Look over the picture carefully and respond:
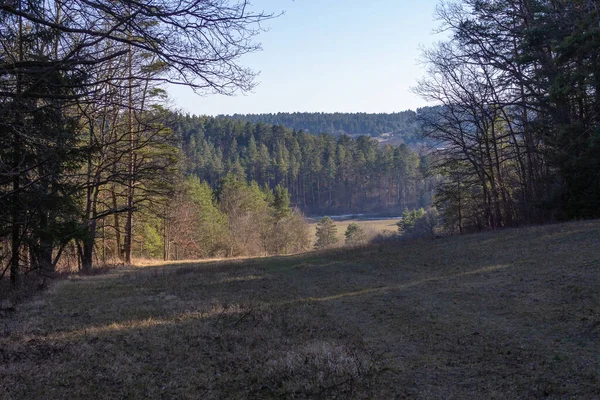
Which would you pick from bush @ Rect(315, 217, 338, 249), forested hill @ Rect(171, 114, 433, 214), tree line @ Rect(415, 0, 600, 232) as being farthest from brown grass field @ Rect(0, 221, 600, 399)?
forested hill @ Rect(171, 114, 433, 214)

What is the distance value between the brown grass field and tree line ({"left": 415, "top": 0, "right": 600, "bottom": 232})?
826 centimetres

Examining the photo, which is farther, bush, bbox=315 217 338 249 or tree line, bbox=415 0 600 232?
bush, bbox=315 217 338 249

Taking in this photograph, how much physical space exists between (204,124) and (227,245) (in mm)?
79699

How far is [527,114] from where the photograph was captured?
87.7 ft

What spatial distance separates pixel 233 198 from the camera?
60.0 m

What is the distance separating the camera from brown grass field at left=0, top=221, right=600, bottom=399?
504 centimetres

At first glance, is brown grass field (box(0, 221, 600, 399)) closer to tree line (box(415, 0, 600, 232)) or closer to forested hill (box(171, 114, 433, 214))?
tree line (box(415, 0, 600, 232))

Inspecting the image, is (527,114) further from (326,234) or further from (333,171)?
(333,171)

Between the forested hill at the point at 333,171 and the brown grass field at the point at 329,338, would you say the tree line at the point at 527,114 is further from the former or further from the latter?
the forested hill at the point at 333,171

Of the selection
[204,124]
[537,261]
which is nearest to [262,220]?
[537,261]

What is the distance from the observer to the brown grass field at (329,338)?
5035 millimetres

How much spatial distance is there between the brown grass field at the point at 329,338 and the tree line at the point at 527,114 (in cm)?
826

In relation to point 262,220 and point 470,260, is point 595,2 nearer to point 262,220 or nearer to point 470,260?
point 470,260

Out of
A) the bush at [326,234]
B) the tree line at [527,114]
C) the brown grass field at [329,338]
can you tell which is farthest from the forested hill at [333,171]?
the brown grass field at [329,338]
